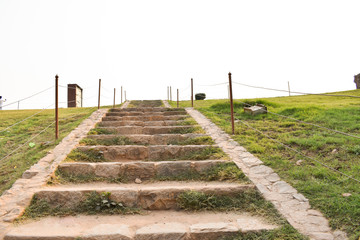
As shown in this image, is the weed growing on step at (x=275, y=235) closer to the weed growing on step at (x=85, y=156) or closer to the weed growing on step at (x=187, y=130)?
the weed growing on step at (x=85, y=156)

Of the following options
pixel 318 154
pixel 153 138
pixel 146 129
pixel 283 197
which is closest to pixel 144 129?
pixel 146 129

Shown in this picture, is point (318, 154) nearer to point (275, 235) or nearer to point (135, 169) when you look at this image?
point (275, 235)

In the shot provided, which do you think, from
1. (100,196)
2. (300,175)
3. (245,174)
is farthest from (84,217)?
(300,175)

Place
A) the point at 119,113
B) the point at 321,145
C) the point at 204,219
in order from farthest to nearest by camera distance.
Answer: the point at 119,113 → the point at 321,145 → the point at 204,219

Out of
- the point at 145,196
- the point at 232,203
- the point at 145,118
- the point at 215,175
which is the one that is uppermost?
the point at 145,118

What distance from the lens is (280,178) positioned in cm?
340

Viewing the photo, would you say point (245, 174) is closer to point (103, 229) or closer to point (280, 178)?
point (280, 178)

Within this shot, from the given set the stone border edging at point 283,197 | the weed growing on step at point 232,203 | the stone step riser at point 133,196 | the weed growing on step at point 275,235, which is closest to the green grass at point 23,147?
the stone step riser at point 133,196

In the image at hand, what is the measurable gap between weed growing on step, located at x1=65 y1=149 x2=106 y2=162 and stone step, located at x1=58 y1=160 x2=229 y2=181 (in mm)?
383

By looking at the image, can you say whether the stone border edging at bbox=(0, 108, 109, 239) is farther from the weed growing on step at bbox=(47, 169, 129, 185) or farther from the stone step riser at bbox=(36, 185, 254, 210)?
the stone step riser at bbox=(36, 185, 254, 210)

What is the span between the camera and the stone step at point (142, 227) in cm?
244

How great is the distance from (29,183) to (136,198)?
5.16 ft

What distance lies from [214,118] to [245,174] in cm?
367

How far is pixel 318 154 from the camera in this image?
4.00m
